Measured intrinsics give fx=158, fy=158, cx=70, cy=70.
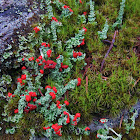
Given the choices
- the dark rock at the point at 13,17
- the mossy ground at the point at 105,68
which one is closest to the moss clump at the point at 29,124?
the mossy ground at the point at 105,68

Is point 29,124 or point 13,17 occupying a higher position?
point 13,17

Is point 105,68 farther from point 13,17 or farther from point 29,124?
point 13,17

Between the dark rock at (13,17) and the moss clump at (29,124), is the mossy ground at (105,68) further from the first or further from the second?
the dark rock at (13,17)

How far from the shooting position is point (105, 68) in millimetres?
3217

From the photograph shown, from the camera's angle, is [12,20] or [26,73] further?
[12,20]

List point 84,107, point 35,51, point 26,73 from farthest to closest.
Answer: point 35,51 < point 26,73 < point 84,107

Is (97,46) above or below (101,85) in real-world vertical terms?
above

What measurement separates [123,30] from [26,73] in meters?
2.31

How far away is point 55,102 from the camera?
2.93 metres

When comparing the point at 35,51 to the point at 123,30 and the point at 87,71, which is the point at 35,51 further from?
the point at 123,30

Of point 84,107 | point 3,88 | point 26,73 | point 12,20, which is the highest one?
point 12,20

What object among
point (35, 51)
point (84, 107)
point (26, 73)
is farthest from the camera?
point (35, 51)

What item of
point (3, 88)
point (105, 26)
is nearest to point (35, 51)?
point (3, 88)

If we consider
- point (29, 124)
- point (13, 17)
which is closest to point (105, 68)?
point (29, 124)
